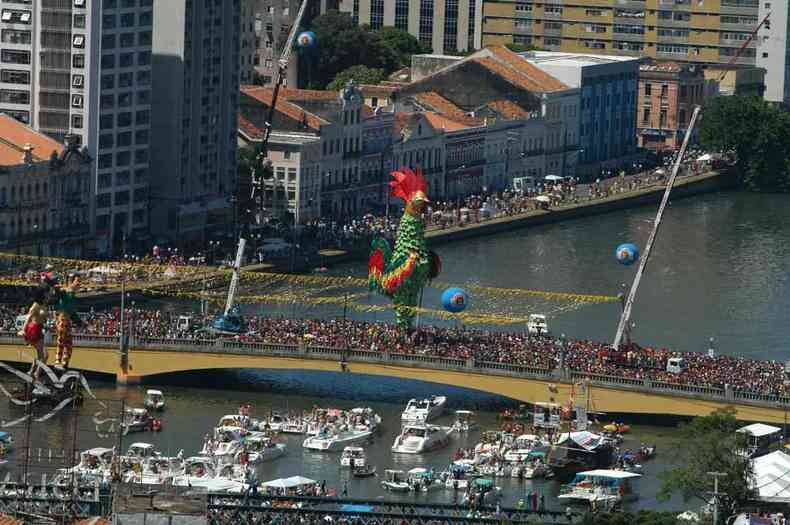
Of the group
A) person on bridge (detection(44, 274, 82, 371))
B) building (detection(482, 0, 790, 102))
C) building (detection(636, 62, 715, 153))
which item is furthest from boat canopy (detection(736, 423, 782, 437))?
building (detection(482, 0, 790, 102))

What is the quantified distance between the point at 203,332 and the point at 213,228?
105ft

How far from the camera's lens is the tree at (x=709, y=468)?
2943 inches

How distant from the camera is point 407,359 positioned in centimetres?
9319

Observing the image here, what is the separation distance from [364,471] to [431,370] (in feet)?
27.3

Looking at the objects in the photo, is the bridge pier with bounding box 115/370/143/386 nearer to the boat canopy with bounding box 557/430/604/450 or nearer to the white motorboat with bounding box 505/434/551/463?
the white motorboat with bounding box 505/434/551/463

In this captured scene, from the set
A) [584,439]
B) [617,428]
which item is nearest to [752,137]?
[617,428]

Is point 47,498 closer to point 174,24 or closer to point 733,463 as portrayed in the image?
point 733,463

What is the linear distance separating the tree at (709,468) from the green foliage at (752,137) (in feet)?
264

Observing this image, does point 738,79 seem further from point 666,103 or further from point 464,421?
point 464,421

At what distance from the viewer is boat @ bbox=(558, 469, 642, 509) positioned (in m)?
82.3

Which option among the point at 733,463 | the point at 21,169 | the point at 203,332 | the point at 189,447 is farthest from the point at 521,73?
the point at 733,463

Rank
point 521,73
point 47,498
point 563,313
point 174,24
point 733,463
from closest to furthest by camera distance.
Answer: point 47,498, point 733,463, point 563,313, point 174,24, point 521,73

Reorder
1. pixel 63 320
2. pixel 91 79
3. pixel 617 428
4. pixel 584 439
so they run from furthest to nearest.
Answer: pixel 91 79 → pixel 617 428 → pixel 584 439 → pixel 63 320

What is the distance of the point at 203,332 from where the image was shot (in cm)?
9638
